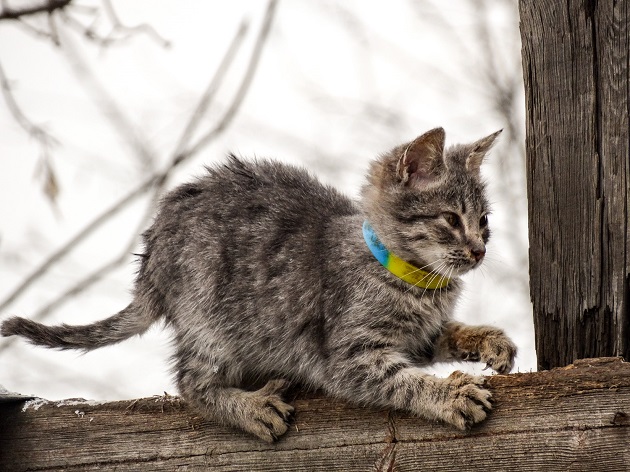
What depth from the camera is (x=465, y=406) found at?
9.29 feet

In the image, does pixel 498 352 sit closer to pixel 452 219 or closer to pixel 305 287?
pixel 452 219

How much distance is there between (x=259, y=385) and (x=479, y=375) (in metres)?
1.11

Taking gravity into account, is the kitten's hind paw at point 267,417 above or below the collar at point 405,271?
below

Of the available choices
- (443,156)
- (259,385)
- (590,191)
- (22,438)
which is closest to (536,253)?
(590,191)

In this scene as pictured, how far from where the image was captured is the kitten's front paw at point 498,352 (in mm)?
3244

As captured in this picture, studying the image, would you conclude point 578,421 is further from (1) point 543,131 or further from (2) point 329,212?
(2) point 329,212

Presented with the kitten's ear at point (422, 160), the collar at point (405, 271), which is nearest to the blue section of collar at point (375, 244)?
the collar at point (405, 271)

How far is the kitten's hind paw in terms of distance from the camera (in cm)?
318

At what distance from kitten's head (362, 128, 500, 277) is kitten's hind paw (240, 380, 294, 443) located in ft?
2.56

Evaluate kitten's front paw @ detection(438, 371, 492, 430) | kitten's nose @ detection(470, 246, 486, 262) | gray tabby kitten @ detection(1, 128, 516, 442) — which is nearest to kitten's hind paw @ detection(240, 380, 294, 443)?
gray tabby kitten @ detection(1, 128, 516, 442)

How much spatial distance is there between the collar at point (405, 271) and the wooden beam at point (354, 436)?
0.58m

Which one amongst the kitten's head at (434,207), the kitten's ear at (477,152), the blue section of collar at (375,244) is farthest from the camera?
the kitten's ear at (477,152)

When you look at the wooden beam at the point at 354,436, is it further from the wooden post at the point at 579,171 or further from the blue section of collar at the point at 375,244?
the blue section of collar at the point at 375,244

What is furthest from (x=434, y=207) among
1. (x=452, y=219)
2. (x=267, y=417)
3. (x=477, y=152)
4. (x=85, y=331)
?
(x=85, y=331)
